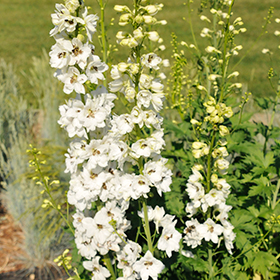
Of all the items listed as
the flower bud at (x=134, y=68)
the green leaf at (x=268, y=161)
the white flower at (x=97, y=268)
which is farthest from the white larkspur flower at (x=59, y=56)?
the green leaf at (x=268, y=161)

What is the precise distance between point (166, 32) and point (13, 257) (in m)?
10.5

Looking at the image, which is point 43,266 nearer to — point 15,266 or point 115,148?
point 15,266

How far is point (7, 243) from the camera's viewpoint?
12.8ft

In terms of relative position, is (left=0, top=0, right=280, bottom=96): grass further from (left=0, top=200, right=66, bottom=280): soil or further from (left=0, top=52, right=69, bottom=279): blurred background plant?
(left=0, top=200, right=66, bottom=280): soil

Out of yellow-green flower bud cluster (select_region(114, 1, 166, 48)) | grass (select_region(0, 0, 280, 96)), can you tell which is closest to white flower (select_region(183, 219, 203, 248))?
yellow-green flower bud cluster (select_region(114, 1, 166, 48))

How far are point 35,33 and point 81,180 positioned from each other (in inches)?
482

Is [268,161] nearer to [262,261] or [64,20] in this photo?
[262,261]

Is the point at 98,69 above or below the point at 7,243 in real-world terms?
above

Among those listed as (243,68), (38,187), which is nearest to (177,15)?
(243,68)

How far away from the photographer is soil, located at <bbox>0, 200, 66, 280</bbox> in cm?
337

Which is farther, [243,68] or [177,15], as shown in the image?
[177,15]

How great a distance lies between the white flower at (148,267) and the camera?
70.4 inches

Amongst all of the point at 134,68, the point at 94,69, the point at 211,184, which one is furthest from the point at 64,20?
Result: the point at 211,184

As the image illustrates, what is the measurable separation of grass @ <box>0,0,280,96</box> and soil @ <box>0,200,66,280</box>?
4.74 m
